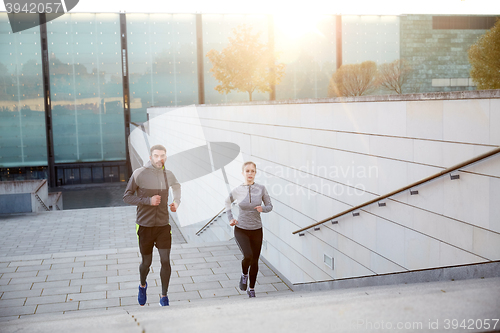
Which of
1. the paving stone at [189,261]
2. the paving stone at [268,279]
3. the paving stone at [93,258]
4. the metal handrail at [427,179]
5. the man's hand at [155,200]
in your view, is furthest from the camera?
the paving stone at [93,258]

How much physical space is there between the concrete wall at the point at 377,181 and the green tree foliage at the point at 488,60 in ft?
51.4

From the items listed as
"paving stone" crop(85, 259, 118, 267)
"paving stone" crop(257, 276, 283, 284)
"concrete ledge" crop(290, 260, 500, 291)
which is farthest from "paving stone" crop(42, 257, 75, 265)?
"concrete ledge" crop(290, 260, 500, 291)

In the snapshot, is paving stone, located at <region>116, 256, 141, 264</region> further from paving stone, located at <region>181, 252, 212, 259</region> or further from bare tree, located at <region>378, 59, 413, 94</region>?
bare tree, located at <region>378, 59, 413, 94</region>

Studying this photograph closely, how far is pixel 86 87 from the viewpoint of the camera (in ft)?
107

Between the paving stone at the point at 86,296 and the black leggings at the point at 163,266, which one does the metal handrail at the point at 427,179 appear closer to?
the black leggings at the point at 163,266

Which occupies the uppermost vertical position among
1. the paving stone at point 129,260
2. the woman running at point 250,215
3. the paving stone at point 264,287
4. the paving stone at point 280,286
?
the woman running at point 250,215

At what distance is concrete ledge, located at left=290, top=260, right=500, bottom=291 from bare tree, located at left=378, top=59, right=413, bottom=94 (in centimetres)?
2319

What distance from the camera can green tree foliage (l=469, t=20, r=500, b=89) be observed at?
19703mm

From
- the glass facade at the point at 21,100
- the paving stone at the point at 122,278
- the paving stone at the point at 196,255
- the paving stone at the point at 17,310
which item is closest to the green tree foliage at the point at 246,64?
the glass facade at the point at 21,100

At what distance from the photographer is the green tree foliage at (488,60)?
1970 centimetres

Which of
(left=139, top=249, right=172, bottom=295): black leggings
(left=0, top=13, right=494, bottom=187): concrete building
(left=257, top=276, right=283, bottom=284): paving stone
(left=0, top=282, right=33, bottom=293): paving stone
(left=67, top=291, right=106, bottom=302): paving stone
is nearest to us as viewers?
(left=139, top=249, right=172, bottom=295): black leggings

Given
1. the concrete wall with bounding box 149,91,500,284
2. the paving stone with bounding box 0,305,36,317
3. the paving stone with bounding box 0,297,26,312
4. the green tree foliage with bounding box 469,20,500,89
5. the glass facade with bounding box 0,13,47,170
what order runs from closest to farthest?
the concrete wall with bounding box 149,91,500,284 < the paving stone with bounding box 0,305,36,317 < the paving stone with bounding box 0,297,26,312 < the green tree foliage with bounding box 469,20,500,89 < the glass facade with bounding box 0,13,47,170

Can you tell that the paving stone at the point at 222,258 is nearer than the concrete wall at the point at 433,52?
Yes

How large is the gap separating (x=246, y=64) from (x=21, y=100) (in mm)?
16919
